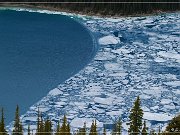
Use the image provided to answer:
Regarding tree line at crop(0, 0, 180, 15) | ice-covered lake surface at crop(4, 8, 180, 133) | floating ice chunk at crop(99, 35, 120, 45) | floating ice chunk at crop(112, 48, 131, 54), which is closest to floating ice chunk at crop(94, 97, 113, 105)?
ice-covered lake surface at crop(4, 8, 180, 133)

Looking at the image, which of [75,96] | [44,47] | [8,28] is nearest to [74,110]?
[75,96]

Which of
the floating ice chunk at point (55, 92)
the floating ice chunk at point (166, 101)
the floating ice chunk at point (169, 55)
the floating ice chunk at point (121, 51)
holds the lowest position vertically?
the floating ice chunk at point (166, 101)

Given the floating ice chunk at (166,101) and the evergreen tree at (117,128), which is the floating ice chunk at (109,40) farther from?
the evergreen tree at (117,128)

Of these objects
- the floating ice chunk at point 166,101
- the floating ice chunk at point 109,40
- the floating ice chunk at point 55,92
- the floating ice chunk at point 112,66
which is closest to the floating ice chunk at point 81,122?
the floating ice chunk at point 55,92

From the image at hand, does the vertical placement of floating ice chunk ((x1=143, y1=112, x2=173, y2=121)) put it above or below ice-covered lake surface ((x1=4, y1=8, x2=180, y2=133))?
below

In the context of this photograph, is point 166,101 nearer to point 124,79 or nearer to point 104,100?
point 104,100

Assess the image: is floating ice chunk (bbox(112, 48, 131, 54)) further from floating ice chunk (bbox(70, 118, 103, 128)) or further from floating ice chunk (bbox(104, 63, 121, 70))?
floating ice chunk (bbox(70, 118, 103, 128))
